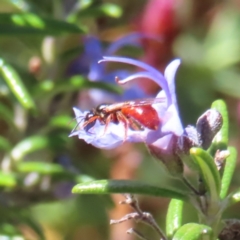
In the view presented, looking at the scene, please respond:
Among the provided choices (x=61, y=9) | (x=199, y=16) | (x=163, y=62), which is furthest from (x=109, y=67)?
(x=61, y=9)

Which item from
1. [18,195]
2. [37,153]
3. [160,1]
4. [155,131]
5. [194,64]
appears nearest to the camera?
[155,131]

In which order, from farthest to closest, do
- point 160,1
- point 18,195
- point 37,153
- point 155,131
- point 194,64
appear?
point 194,64 < point 160,1 < point 37,153 < point 18,195 < point 155,131

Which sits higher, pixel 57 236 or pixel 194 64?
pixel 194 64

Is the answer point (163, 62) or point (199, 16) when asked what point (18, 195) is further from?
point (199, 16)

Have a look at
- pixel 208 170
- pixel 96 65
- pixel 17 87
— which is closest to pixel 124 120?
pixel 208 170

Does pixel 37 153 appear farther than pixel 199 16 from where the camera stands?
No

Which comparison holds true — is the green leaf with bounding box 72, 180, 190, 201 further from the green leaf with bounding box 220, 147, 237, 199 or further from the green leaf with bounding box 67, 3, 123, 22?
the green leaf with bounding box 67, 3, 123, 22

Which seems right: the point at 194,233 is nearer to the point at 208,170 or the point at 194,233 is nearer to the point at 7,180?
the point at 208,170

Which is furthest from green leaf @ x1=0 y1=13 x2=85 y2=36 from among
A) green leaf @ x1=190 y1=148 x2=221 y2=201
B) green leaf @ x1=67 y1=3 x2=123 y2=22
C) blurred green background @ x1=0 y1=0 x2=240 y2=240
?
green leaf @ x1=190 y1=148 x2=221 y2=201
